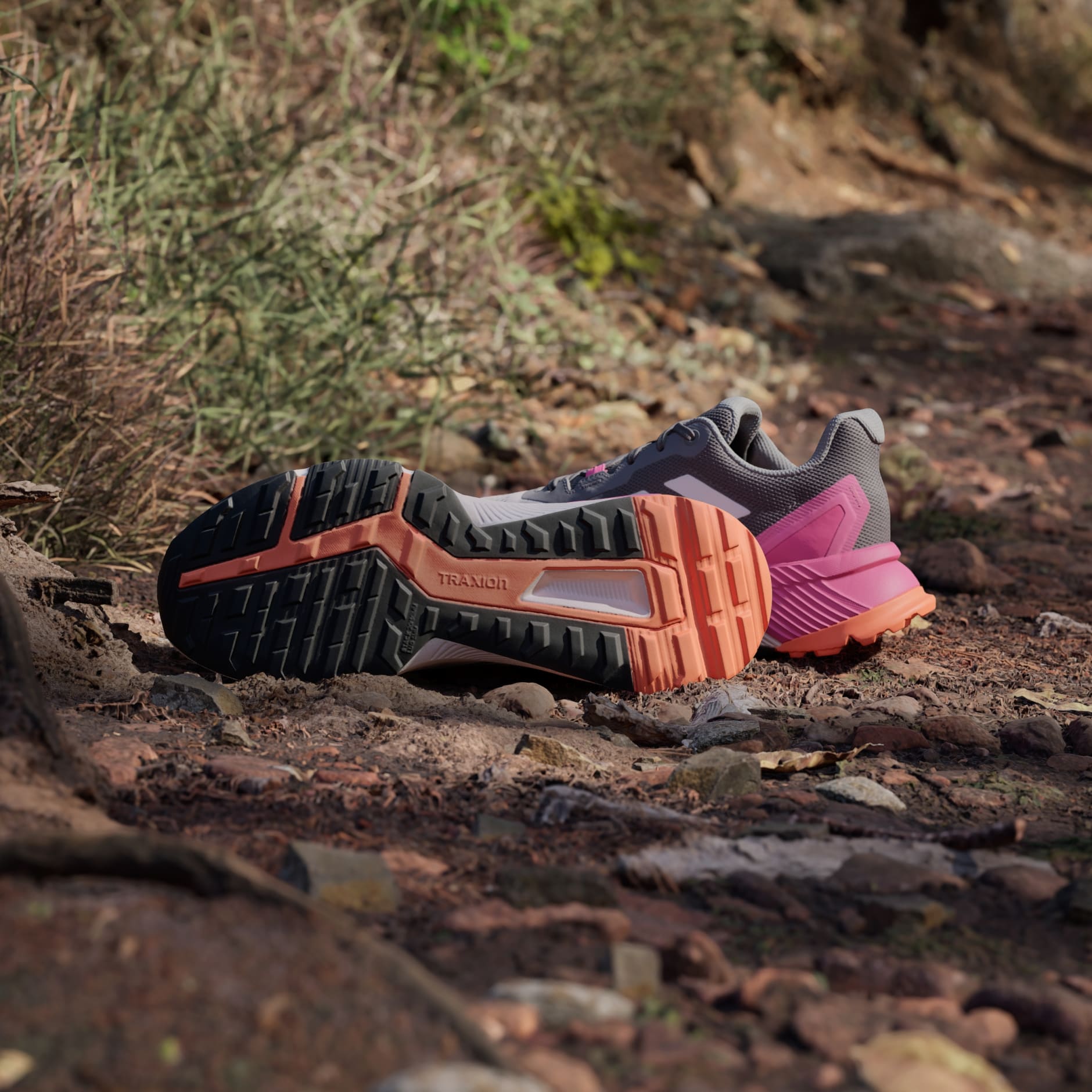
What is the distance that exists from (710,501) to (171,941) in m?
1.63

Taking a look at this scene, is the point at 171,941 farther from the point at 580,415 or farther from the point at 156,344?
the point at 580,415

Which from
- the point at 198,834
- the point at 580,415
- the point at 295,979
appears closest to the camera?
the point at 295,979

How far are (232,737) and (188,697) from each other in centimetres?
20

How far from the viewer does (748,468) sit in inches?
90.3

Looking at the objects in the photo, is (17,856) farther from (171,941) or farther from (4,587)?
(4,587)

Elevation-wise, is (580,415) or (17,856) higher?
(17,856)

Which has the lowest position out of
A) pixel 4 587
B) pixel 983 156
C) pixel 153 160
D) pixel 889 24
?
pixel 4 587

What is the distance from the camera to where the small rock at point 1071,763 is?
1.69 metres

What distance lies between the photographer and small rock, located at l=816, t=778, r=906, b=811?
1.47 metres

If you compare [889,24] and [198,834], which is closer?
[198,834]

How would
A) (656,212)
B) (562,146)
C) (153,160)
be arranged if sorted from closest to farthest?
(153,160)
(562,146)
(656,212)

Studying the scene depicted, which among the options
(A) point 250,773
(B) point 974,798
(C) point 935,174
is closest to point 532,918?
(A) point 250,773

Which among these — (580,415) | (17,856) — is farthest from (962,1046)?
(580,415)

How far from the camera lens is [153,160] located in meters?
3.60
